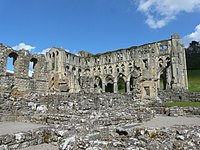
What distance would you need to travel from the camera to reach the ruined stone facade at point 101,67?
1058 inches

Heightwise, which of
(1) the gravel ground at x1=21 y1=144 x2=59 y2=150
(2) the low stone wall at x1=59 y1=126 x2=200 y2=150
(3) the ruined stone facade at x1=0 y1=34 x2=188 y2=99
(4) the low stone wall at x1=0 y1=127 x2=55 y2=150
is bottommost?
(1) the gravel ground at x1=21 y1=144 x2=59 y2=150

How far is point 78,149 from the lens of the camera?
3.23 m

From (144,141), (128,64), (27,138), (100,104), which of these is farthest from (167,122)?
(128,64)

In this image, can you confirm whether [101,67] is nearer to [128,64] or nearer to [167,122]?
[128,64]

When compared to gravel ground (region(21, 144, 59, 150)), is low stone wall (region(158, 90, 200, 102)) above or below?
above

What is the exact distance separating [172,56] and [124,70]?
13.9m

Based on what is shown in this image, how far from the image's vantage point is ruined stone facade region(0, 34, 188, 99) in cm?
2686

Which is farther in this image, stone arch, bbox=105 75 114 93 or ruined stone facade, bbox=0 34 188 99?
stone arch, bbox=105 75 114 93

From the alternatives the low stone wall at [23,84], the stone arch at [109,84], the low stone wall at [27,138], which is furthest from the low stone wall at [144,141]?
the stone arch at [109,84]

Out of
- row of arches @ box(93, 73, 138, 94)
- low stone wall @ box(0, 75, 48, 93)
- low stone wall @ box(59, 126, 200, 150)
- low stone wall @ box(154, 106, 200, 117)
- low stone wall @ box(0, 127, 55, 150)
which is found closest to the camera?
low stone wall @ box(59, 126, 200, 150)

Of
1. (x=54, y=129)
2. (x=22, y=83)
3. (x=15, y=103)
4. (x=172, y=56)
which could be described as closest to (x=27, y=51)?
(x=22, y=83)

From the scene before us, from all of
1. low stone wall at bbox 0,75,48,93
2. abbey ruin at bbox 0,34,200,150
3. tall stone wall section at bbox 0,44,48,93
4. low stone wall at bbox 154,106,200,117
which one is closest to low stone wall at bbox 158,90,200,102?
abbey ruin at bbox 0,34,200,150

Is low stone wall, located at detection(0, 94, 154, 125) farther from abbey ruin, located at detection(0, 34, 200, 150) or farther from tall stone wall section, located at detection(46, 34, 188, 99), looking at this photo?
tall stone wall section, located at detection(46, 34, 188, 99)

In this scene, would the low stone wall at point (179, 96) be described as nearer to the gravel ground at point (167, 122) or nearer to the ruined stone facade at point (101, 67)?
the ruined stone facade at point (101, 67)
